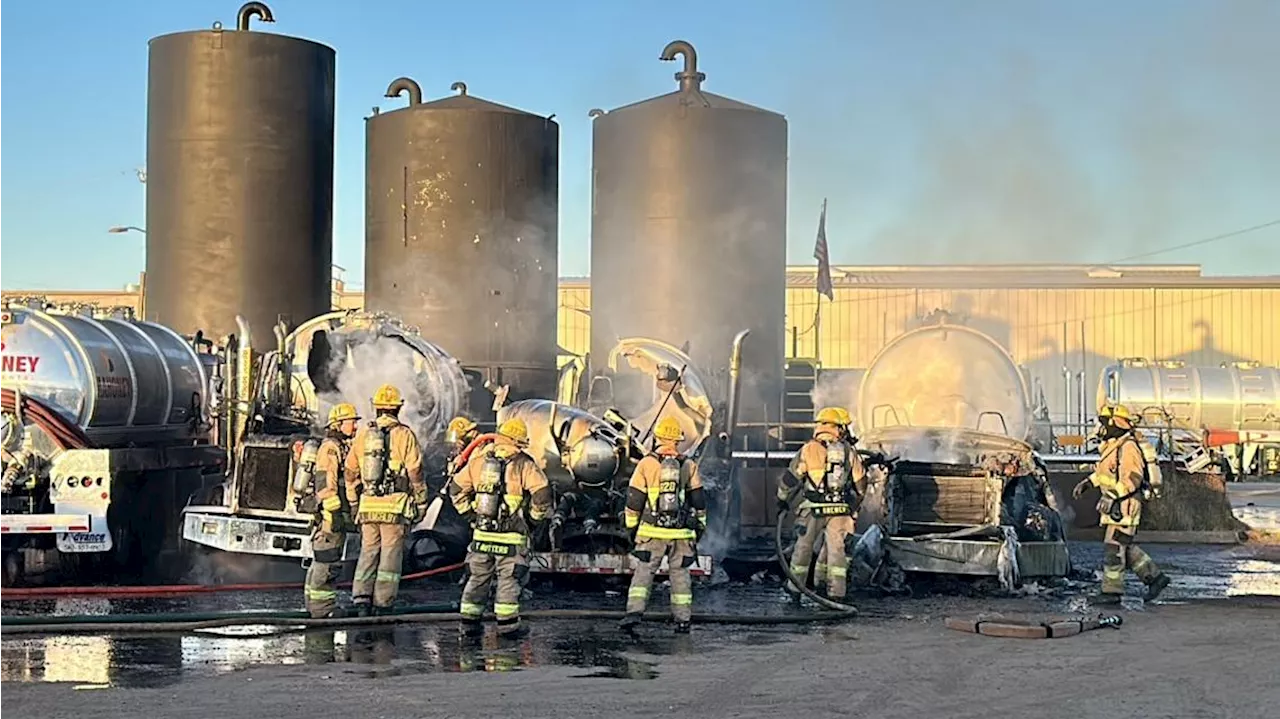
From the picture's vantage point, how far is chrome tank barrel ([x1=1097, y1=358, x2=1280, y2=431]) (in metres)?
38.3

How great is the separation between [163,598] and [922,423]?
980cm

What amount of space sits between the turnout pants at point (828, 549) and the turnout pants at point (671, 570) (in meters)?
1.96

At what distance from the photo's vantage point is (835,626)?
12.2 meters

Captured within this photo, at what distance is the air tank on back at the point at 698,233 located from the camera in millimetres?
23438

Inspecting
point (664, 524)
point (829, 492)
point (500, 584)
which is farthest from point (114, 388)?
point (829, 492)

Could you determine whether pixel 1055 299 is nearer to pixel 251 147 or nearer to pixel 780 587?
pixel 251 147

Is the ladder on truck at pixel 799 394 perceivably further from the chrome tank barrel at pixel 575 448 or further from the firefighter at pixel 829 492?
the firefighter at pixel 829 492

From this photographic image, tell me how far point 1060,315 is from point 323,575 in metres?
36.3

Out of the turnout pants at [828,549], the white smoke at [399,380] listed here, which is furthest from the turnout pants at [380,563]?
the white smoke at [399,380]

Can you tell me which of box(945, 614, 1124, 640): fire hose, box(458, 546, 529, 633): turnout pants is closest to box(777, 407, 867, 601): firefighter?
box(945, 614, 1124, 640): fire hose

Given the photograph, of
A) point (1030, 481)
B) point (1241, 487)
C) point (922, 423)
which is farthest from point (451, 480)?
point (1241, 487)

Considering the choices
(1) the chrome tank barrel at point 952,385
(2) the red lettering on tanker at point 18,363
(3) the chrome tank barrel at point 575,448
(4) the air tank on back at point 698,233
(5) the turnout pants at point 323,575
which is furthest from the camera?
(4) the air tank on back at point 698,233

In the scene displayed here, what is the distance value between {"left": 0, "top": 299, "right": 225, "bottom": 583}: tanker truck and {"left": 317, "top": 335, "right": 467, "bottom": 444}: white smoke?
5.36 feet

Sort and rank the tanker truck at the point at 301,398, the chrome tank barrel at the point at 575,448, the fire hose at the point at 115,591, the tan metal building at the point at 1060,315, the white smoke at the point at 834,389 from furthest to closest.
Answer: the tan metal building at the point at 1060,315, the white smoke at the point at 834,389, the chrome tank barrel at the point at 575,448, the tanker truck at the point at 301,398, the fire hose at the point at 115,591
